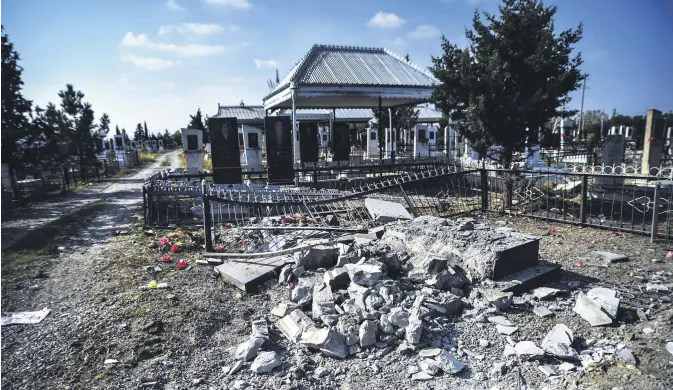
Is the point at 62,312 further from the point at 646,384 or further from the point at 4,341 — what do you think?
the point at 646,384

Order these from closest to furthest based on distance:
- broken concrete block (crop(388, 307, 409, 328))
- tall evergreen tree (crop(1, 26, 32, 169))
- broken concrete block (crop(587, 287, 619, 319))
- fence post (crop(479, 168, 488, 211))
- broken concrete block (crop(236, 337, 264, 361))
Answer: broken concrete block (crop(236, 337, 264, 361)) → broken concrete block (crop(388, 307, 409, 328)) → broken concrete block (crop(587, 287, 619, 319)) → fence post (crop(479, 168, 488, 211)) → tall evergreen tree (crop(1, 26, 32, 169))

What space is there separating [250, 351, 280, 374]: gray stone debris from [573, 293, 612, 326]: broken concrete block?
2979 millimetres

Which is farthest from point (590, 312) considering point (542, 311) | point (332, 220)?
point (332, 220)

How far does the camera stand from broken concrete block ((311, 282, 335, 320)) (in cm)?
370

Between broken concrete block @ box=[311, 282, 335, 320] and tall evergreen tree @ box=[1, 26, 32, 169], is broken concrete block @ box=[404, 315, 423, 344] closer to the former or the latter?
broken concrete block @ box=[311, 282, 335, 320]

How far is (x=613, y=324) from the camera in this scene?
11.4 feet

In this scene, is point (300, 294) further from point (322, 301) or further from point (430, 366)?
point (430, 366)

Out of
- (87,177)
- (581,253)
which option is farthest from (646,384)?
(87,177)

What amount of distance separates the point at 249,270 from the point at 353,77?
38.1ft

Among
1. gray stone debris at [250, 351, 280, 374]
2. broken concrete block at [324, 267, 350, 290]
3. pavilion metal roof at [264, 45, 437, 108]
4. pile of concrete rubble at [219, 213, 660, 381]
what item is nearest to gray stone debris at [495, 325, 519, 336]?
pile of concrete rubble at [219, 213, 660, 381]

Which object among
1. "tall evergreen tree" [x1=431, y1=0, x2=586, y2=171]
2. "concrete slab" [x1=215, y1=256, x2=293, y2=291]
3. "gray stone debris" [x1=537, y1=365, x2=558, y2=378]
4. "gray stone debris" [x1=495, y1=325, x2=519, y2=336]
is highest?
"tall evergreen tree" [x1=431, y1=0, x2=586, y2=171]

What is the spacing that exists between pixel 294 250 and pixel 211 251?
1646 mm

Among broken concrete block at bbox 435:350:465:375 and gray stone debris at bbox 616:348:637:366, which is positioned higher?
gray stone debris at bbox 616:348:637:366

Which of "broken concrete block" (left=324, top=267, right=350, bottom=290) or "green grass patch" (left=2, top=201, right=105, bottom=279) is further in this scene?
"green grass patch" (left=2, top=201, right=105, bottom=279)
